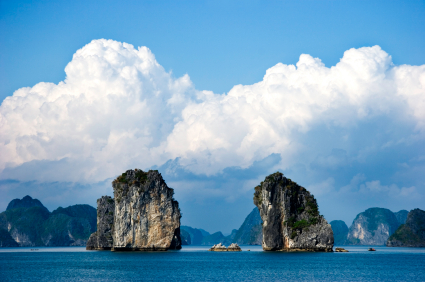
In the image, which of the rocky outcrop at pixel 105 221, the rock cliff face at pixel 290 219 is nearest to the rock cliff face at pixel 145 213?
the rocky outcrop at pixel 105 221

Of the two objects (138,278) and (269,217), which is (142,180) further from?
(138,278)

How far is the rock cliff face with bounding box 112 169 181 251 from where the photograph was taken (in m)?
117

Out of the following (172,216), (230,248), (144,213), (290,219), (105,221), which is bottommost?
(230,248)

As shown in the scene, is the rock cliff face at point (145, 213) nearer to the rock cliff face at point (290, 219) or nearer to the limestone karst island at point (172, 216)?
the limestone karst island at point (172, 216)

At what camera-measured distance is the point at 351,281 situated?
60.5 meters

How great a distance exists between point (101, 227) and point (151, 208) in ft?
106

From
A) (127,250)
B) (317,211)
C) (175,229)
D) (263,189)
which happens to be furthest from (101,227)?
(317,211)

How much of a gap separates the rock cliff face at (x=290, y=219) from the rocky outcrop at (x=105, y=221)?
47.2 m

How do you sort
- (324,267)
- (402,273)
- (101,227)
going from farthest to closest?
(101,227) < (324,267) < (402,273)

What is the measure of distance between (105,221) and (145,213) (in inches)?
1136

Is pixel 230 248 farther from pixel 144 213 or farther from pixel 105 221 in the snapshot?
pixel 144 213

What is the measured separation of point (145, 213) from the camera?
117m

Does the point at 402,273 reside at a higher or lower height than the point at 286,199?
lower

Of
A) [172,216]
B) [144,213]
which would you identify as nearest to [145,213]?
[144,213]
